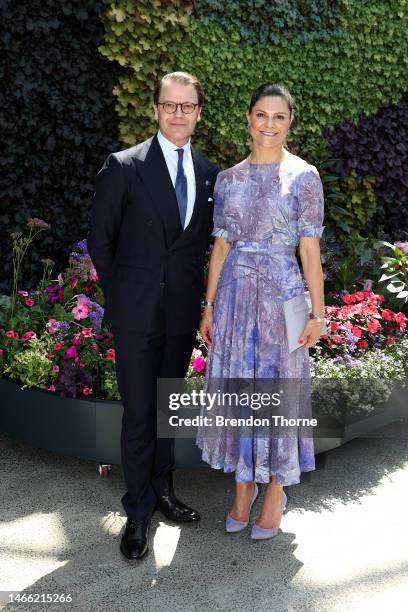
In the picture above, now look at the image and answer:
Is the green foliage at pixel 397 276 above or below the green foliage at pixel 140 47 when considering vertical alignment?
below

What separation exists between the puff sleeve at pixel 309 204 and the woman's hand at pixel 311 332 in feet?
1.17

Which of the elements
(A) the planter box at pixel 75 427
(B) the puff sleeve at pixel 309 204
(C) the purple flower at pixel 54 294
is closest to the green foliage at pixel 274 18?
(C) the purple flower at pixel 54 294

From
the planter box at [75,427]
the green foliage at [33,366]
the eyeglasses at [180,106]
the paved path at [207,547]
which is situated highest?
the eyeglasses at [180,106]

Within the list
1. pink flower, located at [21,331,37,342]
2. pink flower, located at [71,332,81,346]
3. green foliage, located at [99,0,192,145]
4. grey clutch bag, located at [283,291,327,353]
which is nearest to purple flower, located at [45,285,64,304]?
pink flower, located at [21,331,37,342]

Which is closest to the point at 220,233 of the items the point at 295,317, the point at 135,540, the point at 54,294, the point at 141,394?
the point at 295,317

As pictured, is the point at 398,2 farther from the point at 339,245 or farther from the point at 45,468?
the point at 45,468

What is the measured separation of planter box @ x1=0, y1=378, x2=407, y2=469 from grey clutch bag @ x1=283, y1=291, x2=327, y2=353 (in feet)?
3.16

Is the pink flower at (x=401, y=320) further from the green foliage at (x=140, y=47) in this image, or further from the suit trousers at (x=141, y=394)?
the green foliage at (x=140, y=47)

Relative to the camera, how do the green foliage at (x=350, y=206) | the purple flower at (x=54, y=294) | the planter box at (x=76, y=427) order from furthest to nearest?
the green foliage at (x=350, y=206) → the purple flower at (x=54, y=294) → the planter box at (x=76, y=427)

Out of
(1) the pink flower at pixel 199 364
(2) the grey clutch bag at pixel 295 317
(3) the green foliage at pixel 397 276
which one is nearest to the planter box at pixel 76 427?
(1) the pink flower at pixel 199 364

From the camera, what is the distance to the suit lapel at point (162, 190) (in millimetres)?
2811

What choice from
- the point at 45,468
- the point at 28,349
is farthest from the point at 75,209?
the point at 45,468

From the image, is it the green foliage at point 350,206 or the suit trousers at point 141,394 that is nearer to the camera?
the suit trousers at point 141,394

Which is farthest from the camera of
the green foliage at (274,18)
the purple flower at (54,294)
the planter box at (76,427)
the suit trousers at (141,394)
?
the green foliage at (274,18)
